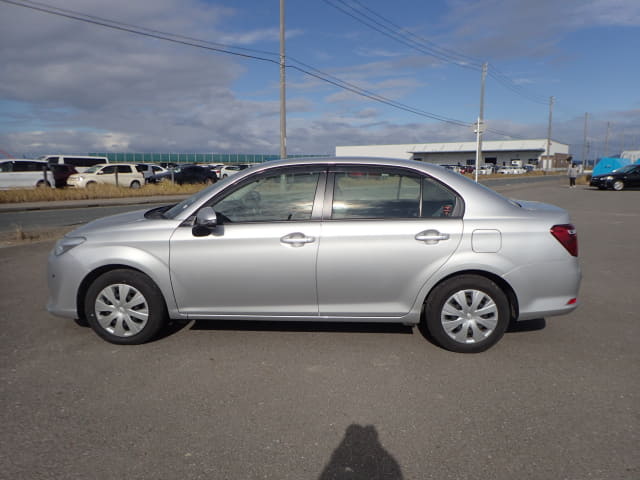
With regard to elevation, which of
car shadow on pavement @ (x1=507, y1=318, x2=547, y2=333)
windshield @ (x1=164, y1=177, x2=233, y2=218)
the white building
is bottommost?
car shadow on pavement @ (x1=507, y1=318, x2=547, y2=333)

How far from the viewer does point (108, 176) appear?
2767 centimetres

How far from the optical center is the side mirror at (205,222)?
3.72 meters

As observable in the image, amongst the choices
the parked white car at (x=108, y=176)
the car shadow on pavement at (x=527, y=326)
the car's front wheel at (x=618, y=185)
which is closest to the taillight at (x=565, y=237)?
the car shadow on pavement at (x=527, y=326)

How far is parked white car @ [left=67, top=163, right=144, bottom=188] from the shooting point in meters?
26.1

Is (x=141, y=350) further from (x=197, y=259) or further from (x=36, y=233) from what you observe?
(x=36, y=233)

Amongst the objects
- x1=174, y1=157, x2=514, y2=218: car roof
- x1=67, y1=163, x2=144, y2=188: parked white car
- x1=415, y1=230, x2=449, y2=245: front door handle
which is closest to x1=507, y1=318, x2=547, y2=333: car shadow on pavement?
x1=174, y1=157, x2=514, y2=218: car roof

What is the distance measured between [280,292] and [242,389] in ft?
2.89

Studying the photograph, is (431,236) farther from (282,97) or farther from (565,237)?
(282,97)

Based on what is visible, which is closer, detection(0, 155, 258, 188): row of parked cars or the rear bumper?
the rear bumper

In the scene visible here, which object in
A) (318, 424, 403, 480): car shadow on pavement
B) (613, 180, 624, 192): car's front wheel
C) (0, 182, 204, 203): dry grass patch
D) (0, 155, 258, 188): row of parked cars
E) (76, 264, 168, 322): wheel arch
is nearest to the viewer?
(318, 424, 403, 480): car shadow on pavement

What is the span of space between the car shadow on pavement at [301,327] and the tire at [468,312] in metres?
0.66

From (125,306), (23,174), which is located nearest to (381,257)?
(125,306)

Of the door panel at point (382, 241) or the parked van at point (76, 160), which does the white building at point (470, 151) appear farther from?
the door panel at point (382, 241)

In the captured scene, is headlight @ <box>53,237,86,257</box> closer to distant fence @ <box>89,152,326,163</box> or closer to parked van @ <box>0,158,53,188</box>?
parked van @ <box>0,158,53,188</box>
